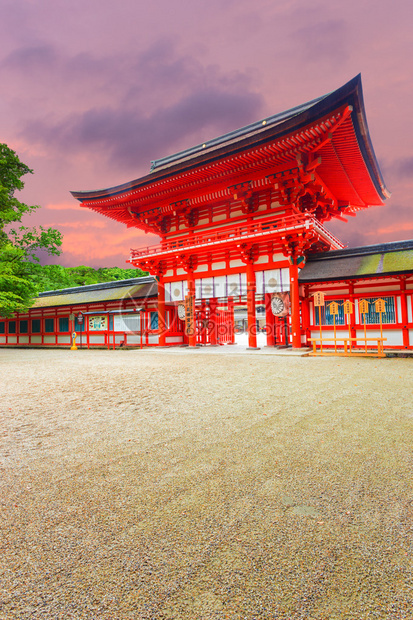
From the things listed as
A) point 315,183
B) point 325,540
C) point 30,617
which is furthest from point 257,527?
point 315,183

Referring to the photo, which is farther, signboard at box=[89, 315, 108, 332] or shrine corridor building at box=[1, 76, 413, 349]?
signboard at box=[89, 315, 108, 332]

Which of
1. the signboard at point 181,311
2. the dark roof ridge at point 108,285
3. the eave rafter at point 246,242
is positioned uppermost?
the eave rafter at point 246,242

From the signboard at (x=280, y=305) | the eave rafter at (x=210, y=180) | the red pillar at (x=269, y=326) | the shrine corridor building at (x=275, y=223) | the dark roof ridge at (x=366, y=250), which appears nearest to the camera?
the eave rafter at (x=210, y=180)

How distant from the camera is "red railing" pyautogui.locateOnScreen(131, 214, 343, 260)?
46.4ft

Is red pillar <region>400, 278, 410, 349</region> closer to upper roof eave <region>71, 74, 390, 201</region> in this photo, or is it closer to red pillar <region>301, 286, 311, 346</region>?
red pillar <region>301, 286, 311, 346</region>

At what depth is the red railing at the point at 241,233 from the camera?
14132mm

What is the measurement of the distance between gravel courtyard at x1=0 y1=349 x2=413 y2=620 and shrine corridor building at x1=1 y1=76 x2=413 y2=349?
34.6 ft

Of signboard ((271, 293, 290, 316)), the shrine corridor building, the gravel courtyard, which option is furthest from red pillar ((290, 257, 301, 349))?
the gravel courtyard

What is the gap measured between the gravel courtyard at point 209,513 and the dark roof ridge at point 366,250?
12.3 meters

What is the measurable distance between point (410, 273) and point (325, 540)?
13089 mm

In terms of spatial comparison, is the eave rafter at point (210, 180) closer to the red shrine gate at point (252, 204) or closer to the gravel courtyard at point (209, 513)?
the red shrine gate at point (252, 204)

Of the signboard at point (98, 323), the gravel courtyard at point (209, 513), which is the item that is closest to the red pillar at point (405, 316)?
the gravel courtyard at point (209, 513)

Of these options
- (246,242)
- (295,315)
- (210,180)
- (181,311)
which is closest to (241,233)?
(246,242)

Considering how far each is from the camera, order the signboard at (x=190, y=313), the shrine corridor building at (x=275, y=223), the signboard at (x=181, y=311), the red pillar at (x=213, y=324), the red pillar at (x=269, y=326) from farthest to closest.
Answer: the red pillar at (x=213, y=324) < the signboard at (x=181, y=311) < the red pillar at (x=269, y=326) < the signboard at (x=190, y=313) < the shrine corridor building at (x=275, y=223)
